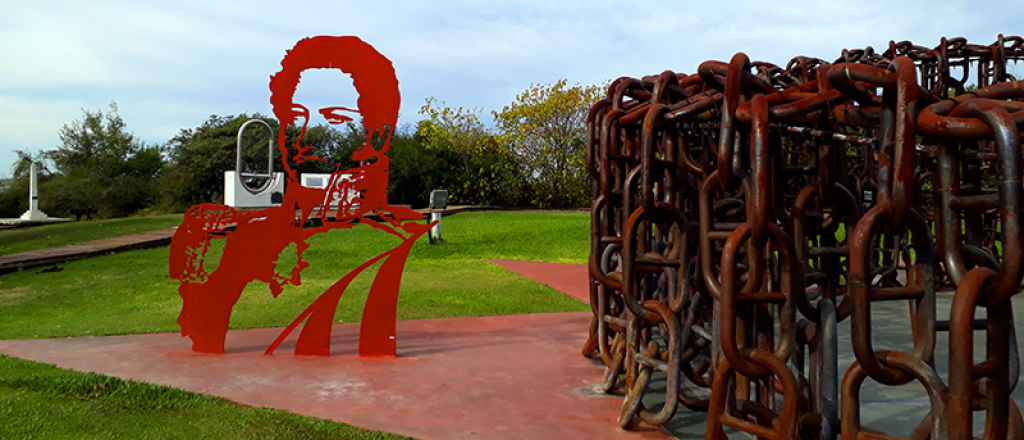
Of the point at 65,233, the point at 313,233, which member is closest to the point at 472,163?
the point at 65,233

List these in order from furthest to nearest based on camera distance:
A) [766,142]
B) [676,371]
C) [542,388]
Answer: [542,388]
[676,371]
[766,142]

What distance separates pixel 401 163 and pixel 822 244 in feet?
73.5

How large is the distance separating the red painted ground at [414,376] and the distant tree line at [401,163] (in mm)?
17835

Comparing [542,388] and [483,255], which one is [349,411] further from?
[483,255]

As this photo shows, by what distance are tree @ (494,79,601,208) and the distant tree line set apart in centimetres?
3

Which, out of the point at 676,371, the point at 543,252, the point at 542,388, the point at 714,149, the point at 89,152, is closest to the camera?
the point at 676,371

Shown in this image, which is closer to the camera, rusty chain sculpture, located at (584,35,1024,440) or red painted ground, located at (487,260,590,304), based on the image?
rusty chain sculpture, located at (584,35,1024,440)

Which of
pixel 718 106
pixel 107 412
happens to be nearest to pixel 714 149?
pixel 718 106

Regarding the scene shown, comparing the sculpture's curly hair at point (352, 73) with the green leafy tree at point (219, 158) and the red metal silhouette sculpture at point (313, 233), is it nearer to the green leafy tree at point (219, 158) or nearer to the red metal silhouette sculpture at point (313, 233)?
the red metal silhouette sculpture at point (313, 233)

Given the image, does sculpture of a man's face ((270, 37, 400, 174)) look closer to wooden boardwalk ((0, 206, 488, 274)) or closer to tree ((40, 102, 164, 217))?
wooden boardwalk ((0, 206, 488, 274))

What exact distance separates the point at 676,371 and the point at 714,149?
158 cm

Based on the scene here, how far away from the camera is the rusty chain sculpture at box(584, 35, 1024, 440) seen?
2.21m

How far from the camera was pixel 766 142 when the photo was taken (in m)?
2.78

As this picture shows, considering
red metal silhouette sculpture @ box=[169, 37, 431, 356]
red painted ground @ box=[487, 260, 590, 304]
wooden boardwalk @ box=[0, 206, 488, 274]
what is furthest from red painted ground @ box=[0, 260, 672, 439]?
wooden boardwalk @ box=[0, 206, 488, 274]
